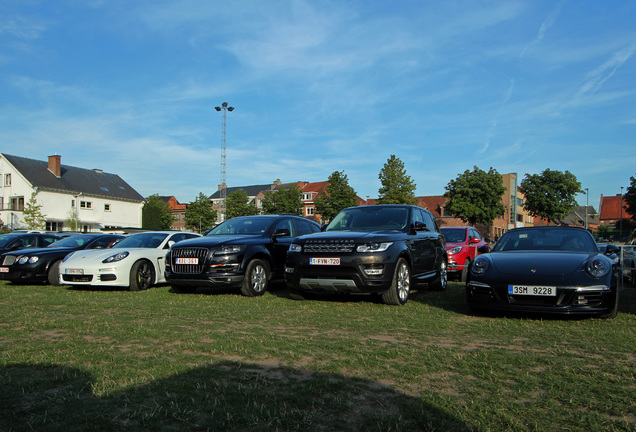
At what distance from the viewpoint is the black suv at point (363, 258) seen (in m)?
8.16

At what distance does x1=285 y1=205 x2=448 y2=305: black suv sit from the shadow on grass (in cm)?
407

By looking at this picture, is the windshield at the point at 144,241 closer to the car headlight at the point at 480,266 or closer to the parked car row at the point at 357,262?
the parked car row at the point at 357,262

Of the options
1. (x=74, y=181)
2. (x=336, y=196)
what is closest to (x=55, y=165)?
(x=74, y=181)

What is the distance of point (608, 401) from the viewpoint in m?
3.56

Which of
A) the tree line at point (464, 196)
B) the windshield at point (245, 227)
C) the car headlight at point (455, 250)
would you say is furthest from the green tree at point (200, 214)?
the windshield at point (245, 227)

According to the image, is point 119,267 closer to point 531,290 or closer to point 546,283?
point 531,290

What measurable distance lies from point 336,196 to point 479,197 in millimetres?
17351

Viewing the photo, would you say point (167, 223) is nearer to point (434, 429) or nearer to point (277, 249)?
point (277, 249)

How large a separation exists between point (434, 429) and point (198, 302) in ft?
22.3

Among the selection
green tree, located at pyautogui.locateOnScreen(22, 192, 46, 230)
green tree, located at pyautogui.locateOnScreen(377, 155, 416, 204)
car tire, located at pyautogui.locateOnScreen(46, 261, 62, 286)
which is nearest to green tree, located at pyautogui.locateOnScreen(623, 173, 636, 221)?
green tree, located at pyautogui.locateOnScreen(377, 155, 416, 204)

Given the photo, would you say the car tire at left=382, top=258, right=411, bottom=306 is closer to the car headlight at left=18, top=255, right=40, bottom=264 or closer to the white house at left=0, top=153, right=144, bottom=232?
the car headlight at left=18, top=255, right=40, bottom=264

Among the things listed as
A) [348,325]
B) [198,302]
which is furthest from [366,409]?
[198,302]

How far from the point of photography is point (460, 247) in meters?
14.8

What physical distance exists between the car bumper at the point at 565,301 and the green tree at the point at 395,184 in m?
44.4
